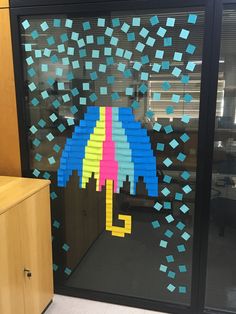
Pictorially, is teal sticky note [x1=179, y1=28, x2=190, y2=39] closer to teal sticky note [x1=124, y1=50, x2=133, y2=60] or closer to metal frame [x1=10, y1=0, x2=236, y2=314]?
metal frame [x1=10, y1=0, x2=236, y2=314]

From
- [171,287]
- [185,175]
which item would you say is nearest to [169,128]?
[185,175]

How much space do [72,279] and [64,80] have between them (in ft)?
5.06

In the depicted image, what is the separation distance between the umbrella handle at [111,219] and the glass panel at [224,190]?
584 millimetres

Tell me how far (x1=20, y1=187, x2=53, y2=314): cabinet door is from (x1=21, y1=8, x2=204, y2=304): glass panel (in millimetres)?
204

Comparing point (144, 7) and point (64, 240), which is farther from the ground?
point (144, 7)

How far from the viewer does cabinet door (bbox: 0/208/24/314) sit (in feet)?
5.80

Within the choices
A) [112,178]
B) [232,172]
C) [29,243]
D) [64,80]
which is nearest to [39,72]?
[64,80]

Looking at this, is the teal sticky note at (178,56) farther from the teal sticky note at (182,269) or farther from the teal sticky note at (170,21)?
the teal sticky note at (182,269)

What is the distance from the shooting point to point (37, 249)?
2.15m

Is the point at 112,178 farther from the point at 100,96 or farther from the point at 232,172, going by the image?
the point at 232,172

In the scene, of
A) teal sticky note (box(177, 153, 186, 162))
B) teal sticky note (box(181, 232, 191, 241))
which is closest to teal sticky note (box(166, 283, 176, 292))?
teal sticky note (box(181, 232, 191, 241))

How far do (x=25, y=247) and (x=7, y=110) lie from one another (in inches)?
38.9

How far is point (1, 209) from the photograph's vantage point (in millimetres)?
1725

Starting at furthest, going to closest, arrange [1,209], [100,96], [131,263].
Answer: [131,263] → [100,96] → [1,209]
